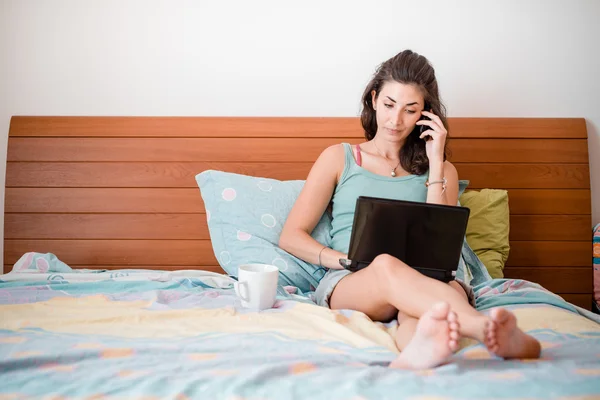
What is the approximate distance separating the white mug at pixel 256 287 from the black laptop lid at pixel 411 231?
23 centimetres

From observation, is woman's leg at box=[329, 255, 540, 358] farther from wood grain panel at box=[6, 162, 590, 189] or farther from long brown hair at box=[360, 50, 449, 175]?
wood grain panel at box=[6, 162, 590, 189]

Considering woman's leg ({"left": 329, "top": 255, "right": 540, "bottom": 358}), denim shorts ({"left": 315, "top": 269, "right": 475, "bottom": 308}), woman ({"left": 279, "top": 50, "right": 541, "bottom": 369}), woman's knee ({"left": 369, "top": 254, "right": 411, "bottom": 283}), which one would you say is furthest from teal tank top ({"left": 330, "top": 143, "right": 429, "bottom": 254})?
woman's knee ({"left": 369, "top": 254, "right": 411, "bottom": 283})

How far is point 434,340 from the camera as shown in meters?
0.86

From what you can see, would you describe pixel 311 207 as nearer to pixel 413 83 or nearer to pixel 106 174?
pixel 413 83

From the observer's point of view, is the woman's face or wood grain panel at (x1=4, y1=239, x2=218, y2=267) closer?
the woman's face

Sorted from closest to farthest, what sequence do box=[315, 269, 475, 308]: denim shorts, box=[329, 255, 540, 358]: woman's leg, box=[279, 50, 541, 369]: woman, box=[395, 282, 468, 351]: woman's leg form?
Answer: box=[329, 255, 540, 358]: woman's leg < box=[395, 282, 468, 351]: woman's leg < box=[315, 269, 475, 308]: denim shorts < box=[279, 50, 541, 369]: woman

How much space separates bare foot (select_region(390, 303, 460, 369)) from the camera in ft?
2.80

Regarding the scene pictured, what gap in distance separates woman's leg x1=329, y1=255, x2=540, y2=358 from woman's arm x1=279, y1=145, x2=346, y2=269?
23 cm

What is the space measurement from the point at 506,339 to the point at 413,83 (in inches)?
36.0

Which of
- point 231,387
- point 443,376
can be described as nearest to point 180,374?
point 231,387

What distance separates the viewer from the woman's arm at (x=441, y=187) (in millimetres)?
1555

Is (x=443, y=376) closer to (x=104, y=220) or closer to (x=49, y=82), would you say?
(x=104, y=220)

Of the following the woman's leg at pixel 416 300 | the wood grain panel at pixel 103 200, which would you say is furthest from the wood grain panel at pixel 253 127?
the woman's leg at pixel 416 300

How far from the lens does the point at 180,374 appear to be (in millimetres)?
832
